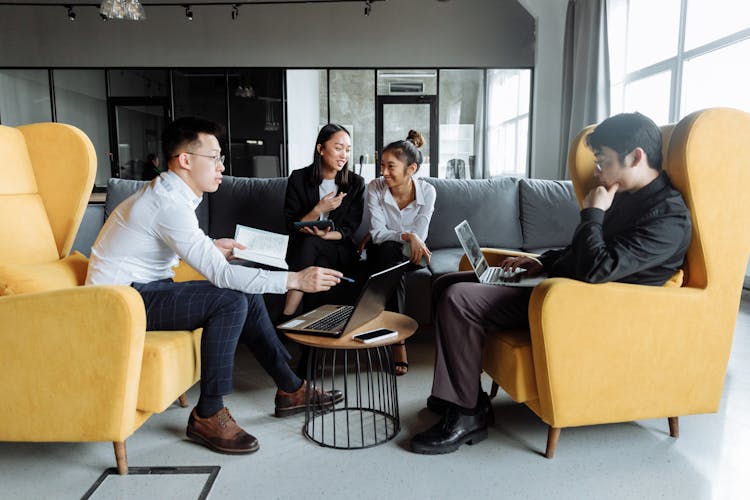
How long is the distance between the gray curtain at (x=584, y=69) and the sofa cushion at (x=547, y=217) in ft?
7.79

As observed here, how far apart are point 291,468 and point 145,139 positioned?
7305mm

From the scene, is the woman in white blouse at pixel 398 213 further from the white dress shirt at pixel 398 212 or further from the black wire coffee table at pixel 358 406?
the black wire coffee table at pixel 358 406

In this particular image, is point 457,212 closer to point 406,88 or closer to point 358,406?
point 358,406

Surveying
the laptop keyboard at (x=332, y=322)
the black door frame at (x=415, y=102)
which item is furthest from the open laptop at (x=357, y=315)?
the black door frame at (x=415, y=102)

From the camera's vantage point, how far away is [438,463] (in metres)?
1.66

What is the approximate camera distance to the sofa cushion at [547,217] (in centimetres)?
334

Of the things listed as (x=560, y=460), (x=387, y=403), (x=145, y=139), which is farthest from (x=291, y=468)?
(x=145, y=139)

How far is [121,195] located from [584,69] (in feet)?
15.3

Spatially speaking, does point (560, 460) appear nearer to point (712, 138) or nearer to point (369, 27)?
point (712, 138)

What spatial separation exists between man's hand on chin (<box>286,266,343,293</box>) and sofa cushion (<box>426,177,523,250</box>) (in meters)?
1.65

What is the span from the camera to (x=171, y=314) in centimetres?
175

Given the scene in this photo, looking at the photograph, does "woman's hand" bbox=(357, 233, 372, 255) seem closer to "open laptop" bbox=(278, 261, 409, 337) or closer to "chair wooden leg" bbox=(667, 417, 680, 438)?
"open laptop" bbox=(278, 261, 409, 337)

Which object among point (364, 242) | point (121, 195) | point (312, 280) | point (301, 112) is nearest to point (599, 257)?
point (312, 280)

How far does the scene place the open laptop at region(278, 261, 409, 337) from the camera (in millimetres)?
1652
